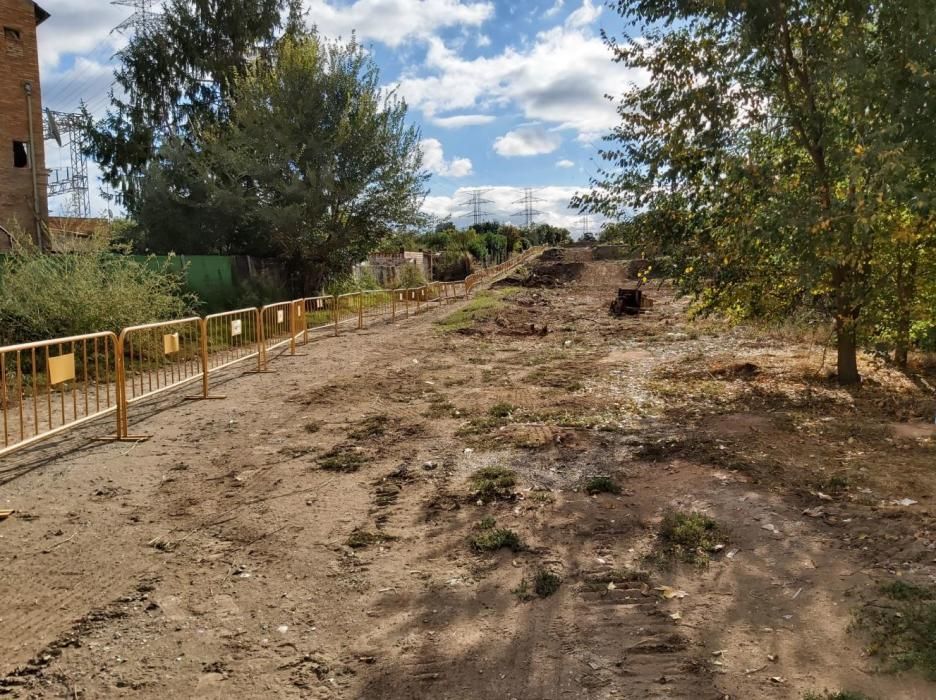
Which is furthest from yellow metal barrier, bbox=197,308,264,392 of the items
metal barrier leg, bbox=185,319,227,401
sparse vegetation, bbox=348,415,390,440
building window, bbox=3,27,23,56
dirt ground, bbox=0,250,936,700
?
building window, bbox=3,27,23,56

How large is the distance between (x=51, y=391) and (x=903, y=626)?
8.09 meters

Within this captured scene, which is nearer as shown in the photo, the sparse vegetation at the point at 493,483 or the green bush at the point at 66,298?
the sparse vegetation at the point at 493,483

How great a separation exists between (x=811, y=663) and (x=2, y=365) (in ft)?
20.0

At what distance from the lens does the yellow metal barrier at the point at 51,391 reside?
5.80m

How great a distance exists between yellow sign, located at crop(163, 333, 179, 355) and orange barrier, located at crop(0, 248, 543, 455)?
2 cm

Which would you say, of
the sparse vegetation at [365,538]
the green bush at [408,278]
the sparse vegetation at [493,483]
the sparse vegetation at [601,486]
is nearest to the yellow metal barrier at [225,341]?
the sparse vegetation at [493,483]

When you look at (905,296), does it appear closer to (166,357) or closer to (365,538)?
(365,538)

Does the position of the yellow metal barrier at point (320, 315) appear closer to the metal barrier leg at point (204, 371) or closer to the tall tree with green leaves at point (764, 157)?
the metal barrier leg at point (204, 371)

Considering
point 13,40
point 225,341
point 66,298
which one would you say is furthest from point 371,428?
point 13,40

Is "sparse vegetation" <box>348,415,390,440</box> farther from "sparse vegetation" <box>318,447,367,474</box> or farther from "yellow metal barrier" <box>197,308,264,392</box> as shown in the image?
"yellow metal barrier" <box>197,308,264,392</box>

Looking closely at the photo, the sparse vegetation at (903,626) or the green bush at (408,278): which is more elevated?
the green bush at (408,278)

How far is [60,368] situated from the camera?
6.21m

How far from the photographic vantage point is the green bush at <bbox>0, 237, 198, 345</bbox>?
37.2ft

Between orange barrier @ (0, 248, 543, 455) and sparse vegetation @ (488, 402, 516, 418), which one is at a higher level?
orange barrier @ (0, 248, 543, 455)
